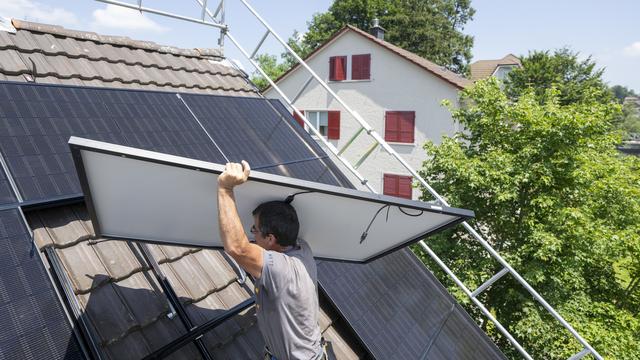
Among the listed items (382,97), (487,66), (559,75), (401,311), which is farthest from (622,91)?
(401,311)

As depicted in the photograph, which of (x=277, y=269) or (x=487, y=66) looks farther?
(x=487, y=66)

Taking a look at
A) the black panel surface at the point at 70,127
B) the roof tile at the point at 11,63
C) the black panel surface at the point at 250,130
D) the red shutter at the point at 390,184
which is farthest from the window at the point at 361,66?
the roof tile at the point at 11,63

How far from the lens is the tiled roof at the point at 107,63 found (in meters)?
4.00

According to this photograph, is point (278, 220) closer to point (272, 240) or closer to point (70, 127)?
point (272, 240)

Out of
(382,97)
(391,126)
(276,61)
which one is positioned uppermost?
(276,61)

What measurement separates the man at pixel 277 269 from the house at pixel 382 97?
731 inches

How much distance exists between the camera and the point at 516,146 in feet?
34.4

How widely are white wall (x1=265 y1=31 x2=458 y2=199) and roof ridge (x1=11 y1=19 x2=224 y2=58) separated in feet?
46.6

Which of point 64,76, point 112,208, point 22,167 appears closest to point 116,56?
point 64,76

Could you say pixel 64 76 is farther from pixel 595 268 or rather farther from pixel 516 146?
pixel 595 268

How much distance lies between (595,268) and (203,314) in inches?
488

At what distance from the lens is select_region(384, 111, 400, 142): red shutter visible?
72.3 ft

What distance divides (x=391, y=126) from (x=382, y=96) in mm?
1803

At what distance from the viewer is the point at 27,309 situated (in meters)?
1.87
